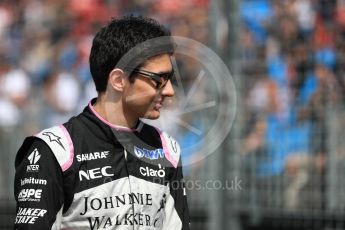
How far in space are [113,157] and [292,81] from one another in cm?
399

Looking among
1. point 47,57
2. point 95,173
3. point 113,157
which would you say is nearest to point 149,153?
point 113,157

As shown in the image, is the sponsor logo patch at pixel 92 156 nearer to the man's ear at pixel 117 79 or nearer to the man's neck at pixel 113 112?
the man's neck at pixel 113 112

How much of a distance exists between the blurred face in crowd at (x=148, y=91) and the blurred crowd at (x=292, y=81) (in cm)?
374

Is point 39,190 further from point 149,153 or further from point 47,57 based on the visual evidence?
point 47,57

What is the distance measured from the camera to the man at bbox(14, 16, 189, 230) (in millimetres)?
3148

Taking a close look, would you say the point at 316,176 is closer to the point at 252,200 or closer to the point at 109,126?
the point at 252,200

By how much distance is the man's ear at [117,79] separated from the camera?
3.33 m

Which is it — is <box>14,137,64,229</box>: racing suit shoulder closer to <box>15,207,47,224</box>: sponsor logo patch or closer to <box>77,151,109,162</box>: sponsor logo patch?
<box>15,207,47,224</box>: sponsor logo patch

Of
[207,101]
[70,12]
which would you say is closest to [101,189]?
[207,101]

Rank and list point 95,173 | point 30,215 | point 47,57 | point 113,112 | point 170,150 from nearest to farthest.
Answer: point 30,215
point 95,173
point 113,112
point 170,150
point 47,57

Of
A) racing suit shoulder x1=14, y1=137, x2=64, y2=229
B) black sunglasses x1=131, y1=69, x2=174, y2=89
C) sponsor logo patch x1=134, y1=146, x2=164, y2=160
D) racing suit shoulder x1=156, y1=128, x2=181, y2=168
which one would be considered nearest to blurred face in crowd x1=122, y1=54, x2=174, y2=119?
black sunglasses x1=131, y1=69, x2=174, y2=89

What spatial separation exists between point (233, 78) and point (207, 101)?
34 centimetres

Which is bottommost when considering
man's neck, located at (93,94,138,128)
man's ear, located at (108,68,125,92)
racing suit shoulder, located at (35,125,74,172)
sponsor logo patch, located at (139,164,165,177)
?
sponsor logo patch, located at (139,164,165,177)

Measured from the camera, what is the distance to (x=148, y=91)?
132 inches
